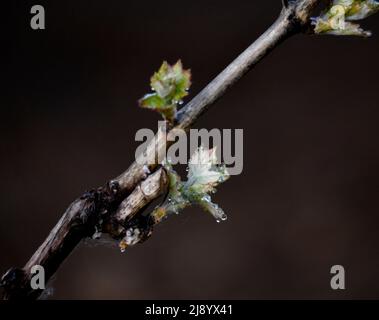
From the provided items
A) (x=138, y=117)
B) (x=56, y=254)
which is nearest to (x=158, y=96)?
(x=56, y=254)

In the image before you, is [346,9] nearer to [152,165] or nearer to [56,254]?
[152,165]

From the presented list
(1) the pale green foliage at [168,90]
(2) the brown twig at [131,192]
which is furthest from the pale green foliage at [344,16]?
(1) the pale green foliage at [168,90]

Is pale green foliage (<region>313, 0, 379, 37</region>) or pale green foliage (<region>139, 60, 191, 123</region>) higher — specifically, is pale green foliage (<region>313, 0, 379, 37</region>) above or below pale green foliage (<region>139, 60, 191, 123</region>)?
above

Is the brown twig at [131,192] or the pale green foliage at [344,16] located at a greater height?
the pale green foliage at [344,16]

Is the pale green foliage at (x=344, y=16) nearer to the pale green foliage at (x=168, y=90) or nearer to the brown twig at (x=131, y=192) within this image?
the brown twig at (x=131, y=192)

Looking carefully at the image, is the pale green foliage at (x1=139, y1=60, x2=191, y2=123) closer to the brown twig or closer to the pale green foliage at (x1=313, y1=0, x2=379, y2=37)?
the brown twig

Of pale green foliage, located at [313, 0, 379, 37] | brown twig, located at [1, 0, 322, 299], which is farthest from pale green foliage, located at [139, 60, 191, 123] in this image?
pale green foliage, located at [313, 0, 379, 37]
